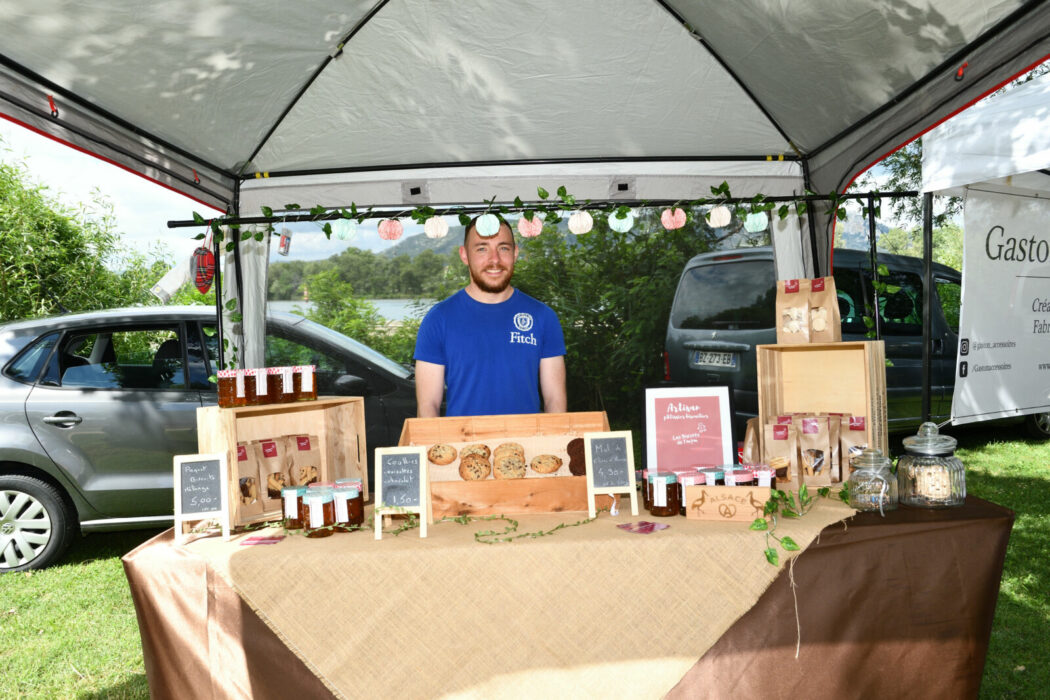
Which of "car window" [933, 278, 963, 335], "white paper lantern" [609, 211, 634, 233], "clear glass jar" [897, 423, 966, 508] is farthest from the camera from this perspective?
"car window" [933, 278, 963, 335]

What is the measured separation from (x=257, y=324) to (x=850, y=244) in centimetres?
451

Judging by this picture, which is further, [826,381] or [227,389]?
[826,381]

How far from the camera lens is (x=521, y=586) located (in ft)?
5.64

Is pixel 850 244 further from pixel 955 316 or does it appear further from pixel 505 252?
pixel 505 252

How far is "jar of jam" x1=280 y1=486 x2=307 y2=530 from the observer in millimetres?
1904

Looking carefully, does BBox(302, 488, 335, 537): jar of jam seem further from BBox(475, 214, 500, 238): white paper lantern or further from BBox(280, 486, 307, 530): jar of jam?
BBox(475, 214, 500, 238): white paper lantern

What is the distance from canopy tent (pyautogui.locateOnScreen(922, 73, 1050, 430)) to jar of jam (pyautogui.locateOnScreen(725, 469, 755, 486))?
1.60 meters

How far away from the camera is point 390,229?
3.10 metres

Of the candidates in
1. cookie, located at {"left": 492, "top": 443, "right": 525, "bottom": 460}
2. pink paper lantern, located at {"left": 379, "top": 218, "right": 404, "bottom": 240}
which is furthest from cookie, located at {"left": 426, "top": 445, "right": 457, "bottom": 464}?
pink paper lantern, located at {"left": 379, "top": 218, "right": 404, "bottom": 240}

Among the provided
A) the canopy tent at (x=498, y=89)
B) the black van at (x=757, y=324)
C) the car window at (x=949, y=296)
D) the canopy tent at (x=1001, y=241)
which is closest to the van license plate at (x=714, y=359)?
the black van at (x=757, y=324)

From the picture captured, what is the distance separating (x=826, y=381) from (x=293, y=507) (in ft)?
5.81

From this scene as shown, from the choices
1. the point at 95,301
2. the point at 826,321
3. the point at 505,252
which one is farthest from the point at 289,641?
the point at 95,301

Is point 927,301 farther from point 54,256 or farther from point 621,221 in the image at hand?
point 54,256

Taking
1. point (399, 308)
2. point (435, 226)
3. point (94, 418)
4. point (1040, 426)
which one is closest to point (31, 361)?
point (94, 418)
